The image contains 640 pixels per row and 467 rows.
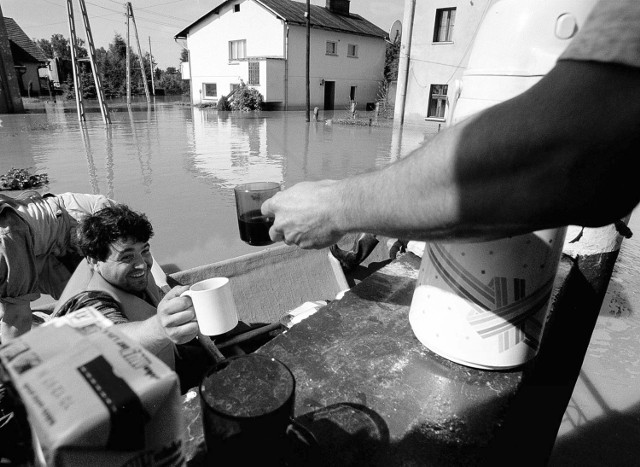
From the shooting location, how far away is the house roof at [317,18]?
26.9 meters

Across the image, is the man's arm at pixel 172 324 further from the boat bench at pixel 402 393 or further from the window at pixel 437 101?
the window at pixel 437 101

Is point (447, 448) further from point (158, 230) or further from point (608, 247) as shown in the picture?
point (158, 230)

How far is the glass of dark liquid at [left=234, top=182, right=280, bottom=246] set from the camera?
1500 millimetres

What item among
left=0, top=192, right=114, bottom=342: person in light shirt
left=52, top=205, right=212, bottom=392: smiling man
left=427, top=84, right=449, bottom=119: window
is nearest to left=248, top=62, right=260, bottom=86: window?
left=427, top=84, right=449, bottom=119: window

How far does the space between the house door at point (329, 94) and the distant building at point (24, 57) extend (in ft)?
73.4

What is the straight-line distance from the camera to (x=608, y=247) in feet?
6.63

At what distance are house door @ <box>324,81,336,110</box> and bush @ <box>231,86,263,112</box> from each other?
5.96 m

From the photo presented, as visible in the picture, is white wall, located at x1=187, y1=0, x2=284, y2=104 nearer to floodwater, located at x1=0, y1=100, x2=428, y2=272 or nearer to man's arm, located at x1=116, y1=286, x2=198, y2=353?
floodwater, located at x1=0, y1=100, x2=428, y2=272

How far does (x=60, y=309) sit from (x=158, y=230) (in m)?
4.69

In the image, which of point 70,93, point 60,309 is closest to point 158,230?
point 60,309

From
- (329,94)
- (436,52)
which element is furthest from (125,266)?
(329,94)

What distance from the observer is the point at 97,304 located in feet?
6.45

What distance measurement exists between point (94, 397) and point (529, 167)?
0.59m

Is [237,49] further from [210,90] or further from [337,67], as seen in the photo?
[337,67]
